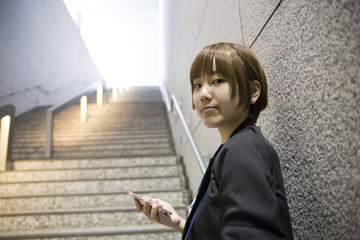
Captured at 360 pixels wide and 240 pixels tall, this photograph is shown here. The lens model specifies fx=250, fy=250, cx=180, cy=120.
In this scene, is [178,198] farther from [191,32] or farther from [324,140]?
[324,140]

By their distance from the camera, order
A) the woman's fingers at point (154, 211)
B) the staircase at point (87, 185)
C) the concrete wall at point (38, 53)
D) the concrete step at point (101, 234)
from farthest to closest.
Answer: the concrete wall at point (38, 53) → the staircase at point (87, 185) → the concrete step at point (101, 234) → the woman's fingers at point (154, 211)

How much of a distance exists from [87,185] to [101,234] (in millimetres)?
893

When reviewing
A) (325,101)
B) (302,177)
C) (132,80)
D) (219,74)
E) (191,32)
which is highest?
(132,80)

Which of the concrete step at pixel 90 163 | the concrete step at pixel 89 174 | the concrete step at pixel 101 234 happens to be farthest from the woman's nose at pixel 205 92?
the concrete step at pixel 90 163

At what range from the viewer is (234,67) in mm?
661

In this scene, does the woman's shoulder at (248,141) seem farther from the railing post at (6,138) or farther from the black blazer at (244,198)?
the railing post at (6,138)

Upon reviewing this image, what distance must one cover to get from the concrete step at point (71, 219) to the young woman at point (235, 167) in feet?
5.65

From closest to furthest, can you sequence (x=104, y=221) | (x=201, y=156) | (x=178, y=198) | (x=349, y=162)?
1. (x=349, y=162)
2. (x=201, y=156)
3. (x=104, y=221)
4. (x=178, y=198)

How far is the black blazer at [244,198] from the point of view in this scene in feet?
1.48

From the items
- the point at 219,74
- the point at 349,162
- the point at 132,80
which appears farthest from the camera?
the point at 132,80

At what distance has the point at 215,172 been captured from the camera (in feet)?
1.90

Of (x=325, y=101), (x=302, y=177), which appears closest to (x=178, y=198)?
(x=302, y=177)

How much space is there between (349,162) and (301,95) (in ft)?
0.79

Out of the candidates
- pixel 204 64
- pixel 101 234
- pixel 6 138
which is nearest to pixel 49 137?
pixel 6 138
